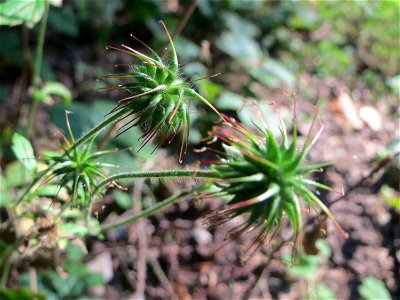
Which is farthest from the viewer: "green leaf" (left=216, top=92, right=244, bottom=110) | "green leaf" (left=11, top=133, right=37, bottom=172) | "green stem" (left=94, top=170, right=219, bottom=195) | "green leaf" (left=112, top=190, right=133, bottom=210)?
"green leaf" (left=216, top=92, right=244, bottom=110)

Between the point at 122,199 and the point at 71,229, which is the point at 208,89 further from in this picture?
the point at 71,229

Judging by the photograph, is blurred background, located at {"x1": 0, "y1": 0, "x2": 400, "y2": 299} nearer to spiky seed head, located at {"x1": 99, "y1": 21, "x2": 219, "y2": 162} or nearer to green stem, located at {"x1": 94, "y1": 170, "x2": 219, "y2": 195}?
green stem, located at {"x1": 94, "y1": 170, "x2": 219, "y2": 195}

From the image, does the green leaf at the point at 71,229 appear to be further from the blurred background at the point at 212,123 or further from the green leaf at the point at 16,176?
the green leaf at the point at 16,176

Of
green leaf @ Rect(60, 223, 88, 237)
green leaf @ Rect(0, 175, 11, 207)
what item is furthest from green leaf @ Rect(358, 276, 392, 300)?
green leaf @ Rect(0, 175, 11, 207)

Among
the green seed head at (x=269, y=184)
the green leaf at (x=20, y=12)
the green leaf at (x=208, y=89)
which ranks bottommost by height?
the green seed head at (x=269, y=184)

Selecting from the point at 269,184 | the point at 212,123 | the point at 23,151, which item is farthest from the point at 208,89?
the point at 269,184

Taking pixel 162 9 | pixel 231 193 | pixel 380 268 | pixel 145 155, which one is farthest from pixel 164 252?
pixel 162 9

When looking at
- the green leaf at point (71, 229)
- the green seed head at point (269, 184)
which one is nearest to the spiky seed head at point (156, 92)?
Answer: the green seed head at point (269, 184)

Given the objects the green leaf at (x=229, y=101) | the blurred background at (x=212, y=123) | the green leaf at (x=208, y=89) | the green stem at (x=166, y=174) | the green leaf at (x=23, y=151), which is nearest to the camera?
the green stem at (x=166, y=174)
